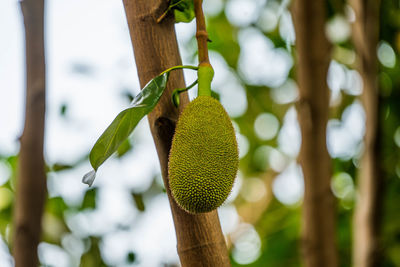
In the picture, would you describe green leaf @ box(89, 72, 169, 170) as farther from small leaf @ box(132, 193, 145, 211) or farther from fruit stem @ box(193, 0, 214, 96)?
small leaf @ box(132, 193, 145, 211)

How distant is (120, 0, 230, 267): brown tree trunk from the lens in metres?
0.52

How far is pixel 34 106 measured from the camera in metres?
0.55

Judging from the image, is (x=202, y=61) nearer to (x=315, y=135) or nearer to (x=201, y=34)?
(x=201, y=34)

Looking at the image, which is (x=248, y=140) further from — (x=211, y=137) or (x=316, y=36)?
(x=211, y=137)

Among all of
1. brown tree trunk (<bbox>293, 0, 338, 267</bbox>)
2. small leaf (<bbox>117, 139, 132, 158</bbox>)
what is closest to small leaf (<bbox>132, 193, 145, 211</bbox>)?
small leaf (<bbox>117, 139, 132, 158</bbox>)

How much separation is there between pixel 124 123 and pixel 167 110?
2.0 inches

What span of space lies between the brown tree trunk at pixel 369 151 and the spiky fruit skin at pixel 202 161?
2.27ft

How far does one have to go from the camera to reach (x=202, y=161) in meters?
0.48

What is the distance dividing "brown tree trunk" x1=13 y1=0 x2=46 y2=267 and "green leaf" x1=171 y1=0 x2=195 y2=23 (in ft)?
0.47

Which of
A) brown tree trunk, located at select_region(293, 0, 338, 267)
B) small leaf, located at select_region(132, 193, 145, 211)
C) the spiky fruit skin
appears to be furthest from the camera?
small leaf, located at select_region(132, 193, 145, 211)

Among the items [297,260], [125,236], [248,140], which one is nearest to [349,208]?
[297,260]

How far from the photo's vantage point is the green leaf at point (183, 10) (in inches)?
22.8

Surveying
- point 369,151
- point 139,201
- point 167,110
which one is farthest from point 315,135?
point 167,110

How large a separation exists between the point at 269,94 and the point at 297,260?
55 cm
